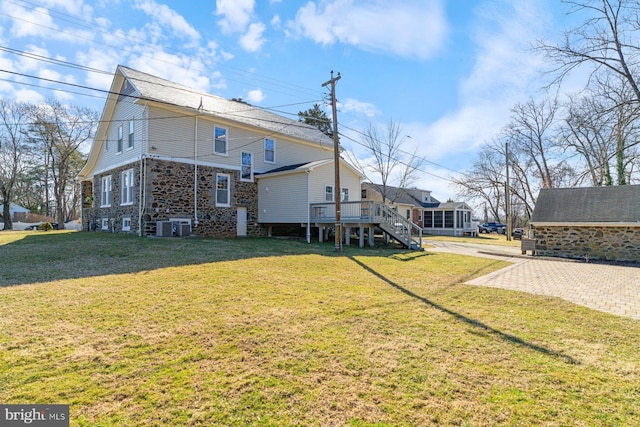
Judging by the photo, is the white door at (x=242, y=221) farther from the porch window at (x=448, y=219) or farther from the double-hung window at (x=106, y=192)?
the porch window at (x=448, y=219)

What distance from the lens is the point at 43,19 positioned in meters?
10.3

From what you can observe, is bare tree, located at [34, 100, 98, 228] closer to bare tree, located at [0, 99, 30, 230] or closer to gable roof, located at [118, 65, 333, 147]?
bare tree, located at [0, 99, 30, 230]

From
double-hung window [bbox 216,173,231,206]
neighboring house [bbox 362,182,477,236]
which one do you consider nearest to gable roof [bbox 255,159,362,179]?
double-hung window [bbox 216,173,231,206]

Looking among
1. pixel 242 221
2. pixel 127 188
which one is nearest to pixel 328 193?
pixel 242 221

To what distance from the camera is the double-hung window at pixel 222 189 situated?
54.8 feet

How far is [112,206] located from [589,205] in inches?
929

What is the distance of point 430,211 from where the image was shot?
35500mm

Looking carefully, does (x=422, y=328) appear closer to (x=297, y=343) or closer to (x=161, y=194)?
(x=297, y=343)

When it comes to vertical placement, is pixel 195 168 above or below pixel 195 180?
above

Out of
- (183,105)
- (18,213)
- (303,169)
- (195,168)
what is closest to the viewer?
(183,105)

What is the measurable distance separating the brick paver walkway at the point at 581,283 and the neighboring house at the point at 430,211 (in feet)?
69.5

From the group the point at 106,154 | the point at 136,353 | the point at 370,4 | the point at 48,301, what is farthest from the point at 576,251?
the point at 106,154

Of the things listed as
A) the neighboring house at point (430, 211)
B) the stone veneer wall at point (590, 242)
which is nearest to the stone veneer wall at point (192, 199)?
the stone veneer wall at point (590, 242)

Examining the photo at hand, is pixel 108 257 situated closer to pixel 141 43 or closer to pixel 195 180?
pixel 195 180
